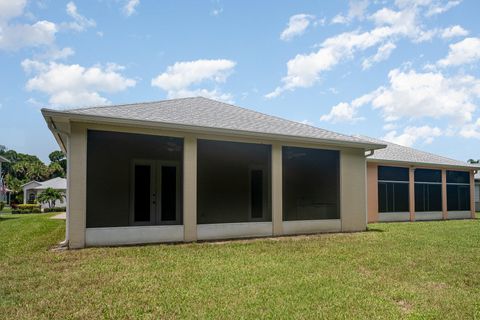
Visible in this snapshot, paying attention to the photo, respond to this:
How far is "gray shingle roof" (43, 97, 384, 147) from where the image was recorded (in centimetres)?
948

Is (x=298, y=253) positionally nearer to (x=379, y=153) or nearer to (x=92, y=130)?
(x=92, y=130)

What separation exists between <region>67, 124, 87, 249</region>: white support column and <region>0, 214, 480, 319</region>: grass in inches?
22.0

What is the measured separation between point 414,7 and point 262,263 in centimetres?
1094

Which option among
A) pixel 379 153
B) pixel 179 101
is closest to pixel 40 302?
pixel 179 101

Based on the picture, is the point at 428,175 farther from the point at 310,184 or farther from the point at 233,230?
the point at 233,230

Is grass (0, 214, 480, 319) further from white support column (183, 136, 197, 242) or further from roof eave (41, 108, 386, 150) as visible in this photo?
roof eave (41, 108, 386, 150)

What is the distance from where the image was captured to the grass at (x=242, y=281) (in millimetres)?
4465

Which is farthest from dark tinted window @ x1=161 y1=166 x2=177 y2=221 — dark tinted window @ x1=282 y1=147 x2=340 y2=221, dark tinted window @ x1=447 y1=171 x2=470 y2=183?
dark tinted window @ x1=447 y1=171 x2=470 y2=183

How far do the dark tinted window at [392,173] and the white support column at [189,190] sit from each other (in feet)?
36.0

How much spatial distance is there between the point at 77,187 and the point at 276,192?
5734mm

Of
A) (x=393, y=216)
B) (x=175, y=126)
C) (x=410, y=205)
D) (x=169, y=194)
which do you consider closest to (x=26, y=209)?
(x=169, y=194)

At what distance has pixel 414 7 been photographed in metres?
12.7

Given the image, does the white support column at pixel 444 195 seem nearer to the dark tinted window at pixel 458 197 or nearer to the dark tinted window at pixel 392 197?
the dark tinted window at pixel 458 197

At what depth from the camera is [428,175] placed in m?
19.3
